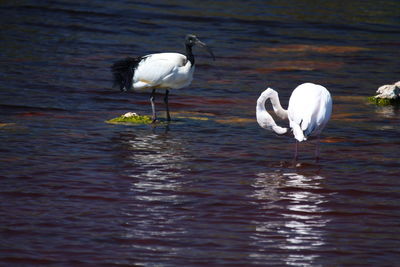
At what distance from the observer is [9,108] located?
13180mm

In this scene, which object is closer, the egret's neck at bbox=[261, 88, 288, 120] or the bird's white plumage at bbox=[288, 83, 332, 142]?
the bird's white plumage at bbox=[288, 83, 332, 142]

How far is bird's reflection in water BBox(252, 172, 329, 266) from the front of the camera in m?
7.34

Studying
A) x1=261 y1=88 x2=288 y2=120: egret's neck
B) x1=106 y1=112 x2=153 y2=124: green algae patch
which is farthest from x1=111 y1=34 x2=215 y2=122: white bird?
x1=261 y1=88 x2=288 y2=120: egret's neck

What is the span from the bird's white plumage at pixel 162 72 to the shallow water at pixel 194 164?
63 centimetres

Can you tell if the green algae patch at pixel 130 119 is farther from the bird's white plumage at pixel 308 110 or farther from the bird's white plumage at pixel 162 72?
the bird's white plumage at pixel 308 110

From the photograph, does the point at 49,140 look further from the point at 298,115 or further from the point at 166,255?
the point at 166,255

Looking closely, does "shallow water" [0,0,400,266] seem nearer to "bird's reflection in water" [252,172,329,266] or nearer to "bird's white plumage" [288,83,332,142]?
"bird's reflection in water" [252,172,329,266]

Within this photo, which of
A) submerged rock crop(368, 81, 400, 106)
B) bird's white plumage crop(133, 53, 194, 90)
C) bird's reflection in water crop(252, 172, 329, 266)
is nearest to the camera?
bird's reflection in water crop(252, 172, 329, 266)

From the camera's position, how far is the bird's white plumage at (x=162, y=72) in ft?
41.3

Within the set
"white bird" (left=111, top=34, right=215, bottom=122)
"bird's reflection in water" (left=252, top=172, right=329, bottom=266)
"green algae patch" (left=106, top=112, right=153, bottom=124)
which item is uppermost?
"white bird" (left=111, top=34, right=215, bottom=122)

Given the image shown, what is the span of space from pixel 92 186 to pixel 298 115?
256cm

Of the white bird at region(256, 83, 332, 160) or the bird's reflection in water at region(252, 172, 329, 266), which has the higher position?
the white bird at region(256, 83, 332, 160)

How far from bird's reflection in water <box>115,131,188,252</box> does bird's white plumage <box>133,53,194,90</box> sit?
1014mm

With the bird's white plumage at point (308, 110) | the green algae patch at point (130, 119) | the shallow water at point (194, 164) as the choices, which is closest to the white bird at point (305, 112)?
the bird's white plumage at point (308, 110)
